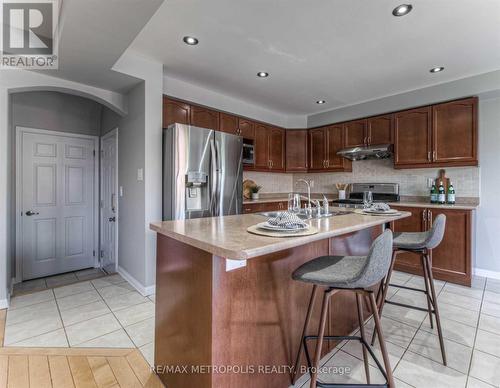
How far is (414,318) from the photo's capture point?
92.2 inches

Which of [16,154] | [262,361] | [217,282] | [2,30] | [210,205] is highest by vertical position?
[2,30]

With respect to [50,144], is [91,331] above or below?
below

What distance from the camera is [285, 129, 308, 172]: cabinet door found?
4.97 metres

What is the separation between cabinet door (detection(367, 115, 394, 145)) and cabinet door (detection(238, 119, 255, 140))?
1.88m

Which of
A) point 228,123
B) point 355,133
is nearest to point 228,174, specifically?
point 228,123

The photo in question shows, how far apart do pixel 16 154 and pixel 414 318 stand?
4752mm

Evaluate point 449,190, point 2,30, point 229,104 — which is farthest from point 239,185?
point 449,190

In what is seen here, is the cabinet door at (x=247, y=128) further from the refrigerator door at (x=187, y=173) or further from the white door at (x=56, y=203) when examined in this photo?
the white door at (x=56, y=203)

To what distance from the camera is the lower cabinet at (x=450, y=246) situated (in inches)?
121

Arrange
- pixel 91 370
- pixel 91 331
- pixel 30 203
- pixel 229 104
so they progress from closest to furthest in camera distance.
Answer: pixel 91 370
pixel 91 331
pixel 30 203
pixel 229 104

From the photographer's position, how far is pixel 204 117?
3.62 metres

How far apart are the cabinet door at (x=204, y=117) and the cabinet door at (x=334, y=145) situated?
212 centimetres

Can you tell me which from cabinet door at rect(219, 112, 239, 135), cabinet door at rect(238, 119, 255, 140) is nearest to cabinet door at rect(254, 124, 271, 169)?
cabinet door at rect(238, 119, 255, 140)

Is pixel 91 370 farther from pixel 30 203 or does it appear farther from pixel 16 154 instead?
pixel 16 154
